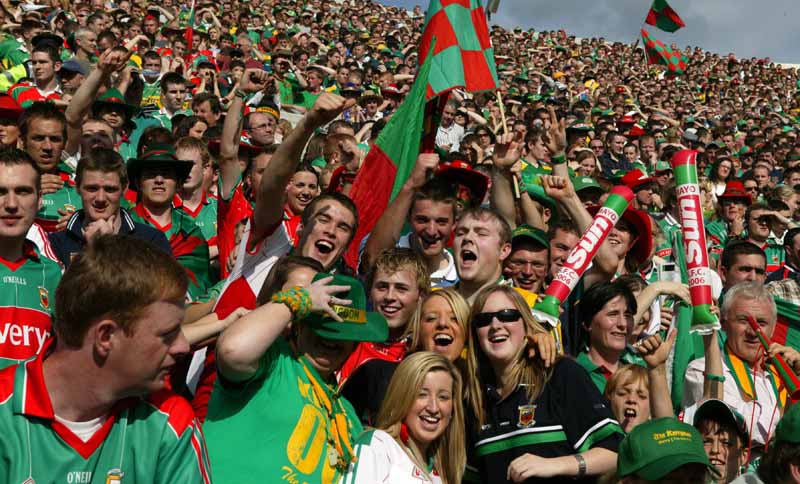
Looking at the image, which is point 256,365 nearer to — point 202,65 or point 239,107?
point 239,107

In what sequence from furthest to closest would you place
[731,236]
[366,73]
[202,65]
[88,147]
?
[366,73] → [202,65] → [731,236] → [88,147]

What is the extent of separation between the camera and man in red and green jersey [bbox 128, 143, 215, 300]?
5.94m

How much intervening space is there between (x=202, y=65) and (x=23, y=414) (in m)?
12.4

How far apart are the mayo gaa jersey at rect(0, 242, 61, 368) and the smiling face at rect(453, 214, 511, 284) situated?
2295mm

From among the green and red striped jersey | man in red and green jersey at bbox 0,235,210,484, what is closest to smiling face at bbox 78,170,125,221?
the green and red striped jersey

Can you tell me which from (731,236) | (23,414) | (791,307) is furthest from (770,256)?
(23,414)

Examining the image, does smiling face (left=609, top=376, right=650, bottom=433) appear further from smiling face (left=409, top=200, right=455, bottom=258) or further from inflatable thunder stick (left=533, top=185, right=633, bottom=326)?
smiling face (left=409, top=200, right=455, bottom=258)

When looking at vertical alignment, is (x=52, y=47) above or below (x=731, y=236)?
above

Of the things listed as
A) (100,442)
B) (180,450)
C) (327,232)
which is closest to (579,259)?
(327,232)

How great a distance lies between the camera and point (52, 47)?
31.5ft

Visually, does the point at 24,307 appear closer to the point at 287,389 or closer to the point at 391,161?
the point at 287,389

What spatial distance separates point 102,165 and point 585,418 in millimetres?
3100

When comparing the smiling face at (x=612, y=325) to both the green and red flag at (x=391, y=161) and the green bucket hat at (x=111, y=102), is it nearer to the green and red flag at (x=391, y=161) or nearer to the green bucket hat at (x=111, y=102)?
the green and red flag at (x=391, y=161)

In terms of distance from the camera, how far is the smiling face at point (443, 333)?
4355mm
